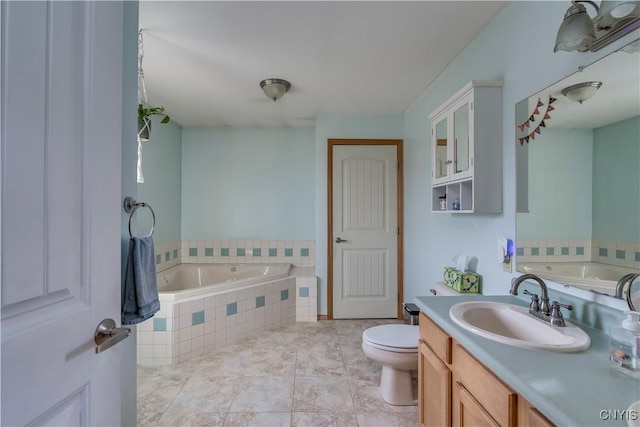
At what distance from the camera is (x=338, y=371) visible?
223cm

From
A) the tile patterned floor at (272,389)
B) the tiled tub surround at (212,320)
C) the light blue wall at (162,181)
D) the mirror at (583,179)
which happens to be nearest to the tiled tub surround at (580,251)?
the mirror at (583,179)

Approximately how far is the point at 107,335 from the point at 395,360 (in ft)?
5.23

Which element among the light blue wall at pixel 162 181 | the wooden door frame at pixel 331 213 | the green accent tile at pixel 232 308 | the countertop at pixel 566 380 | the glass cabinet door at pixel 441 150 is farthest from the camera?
the wooden door frame at pixel 331 213

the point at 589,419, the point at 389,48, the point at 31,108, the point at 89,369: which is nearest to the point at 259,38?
the point at 389,48

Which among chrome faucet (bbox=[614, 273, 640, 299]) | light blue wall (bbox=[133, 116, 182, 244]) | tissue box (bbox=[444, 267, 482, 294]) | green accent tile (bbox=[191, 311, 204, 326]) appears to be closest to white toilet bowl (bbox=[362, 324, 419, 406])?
tissue box (bbox=[444, 267, 482, 294])

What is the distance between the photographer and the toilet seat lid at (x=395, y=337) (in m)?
1.80

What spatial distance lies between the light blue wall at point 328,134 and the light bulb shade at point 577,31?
224cm

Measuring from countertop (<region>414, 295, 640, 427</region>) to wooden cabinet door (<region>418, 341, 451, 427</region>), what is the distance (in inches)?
10.9

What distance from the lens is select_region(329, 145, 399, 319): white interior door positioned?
3.32 metres

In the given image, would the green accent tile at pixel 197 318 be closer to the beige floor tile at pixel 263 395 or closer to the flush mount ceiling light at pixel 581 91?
the beige floor tile at pixel 263 395

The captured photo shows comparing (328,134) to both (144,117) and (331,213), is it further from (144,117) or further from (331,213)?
(144,117)

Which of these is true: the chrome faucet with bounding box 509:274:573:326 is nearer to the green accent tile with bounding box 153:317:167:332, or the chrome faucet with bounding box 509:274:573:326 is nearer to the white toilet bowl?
the white toilet bowl

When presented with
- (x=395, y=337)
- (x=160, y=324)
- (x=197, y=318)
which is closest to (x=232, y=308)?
(x=197, y=318)

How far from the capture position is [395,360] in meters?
1.79
